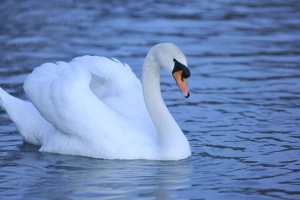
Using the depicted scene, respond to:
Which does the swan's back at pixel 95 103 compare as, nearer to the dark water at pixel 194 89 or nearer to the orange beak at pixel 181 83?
the dark water at pixel 194 89

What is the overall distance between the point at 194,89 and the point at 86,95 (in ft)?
11.9

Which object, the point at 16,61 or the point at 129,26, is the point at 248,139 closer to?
the point at 16,61

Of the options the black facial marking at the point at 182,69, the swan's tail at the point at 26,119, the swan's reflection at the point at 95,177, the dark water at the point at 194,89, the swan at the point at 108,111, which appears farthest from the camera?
the swan's tail at the point at 26,119

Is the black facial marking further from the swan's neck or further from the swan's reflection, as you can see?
the swan's reflection

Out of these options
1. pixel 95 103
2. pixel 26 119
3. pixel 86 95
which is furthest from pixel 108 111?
pixel 26 119

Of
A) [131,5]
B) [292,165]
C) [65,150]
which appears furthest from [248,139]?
[131,5]

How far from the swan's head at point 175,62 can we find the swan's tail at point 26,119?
74.8 inches

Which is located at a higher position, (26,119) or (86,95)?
(86,95)

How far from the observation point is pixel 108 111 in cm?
1038

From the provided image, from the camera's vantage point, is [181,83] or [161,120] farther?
[161,120]

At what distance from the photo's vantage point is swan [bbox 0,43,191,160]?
33.5 feet

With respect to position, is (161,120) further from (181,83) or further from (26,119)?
(26,119)

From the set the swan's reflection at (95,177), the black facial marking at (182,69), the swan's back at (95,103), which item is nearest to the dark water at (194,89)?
the swan's reflection at (95,177)

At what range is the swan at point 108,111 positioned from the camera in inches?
402
